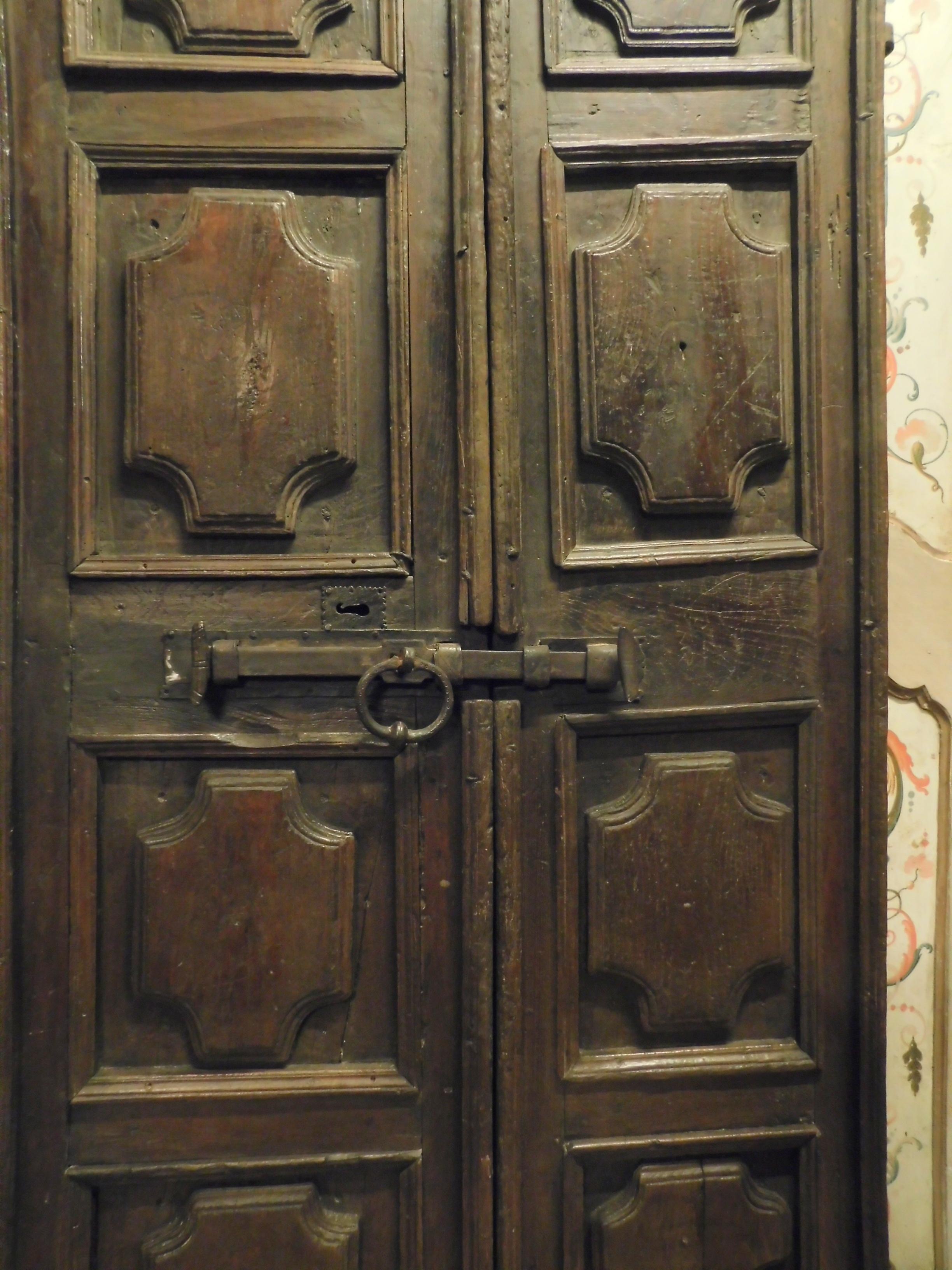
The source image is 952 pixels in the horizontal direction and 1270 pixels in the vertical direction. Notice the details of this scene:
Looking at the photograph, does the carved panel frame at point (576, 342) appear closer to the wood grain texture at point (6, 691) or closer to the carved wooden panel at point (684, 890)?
the carved wooden panel at point (684, 890)

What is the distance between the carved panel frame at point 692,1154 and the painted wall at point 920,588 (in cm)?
28

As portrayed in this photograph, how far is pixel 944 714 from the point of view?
1275mm

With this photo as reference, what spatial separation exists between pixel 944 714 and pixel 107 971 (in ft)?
4.06

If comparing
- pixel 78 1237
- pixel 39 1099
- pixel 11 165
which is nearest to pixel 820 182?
pixel 11 165

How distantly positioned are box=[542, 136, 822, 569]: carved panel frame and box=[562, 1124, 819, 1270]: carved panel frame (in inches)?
28.8

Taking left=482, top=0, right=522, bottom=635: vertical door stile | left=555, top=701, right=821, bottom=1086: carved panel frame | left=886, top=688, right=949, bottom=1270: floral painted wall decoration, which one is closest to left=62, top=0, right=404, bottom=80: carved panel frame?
left=482, top=0, right=522, bottom=635: vertical door stile

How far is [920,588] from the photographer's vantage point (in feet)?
4.16

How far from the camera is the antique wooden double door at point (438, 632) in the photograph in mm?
1014

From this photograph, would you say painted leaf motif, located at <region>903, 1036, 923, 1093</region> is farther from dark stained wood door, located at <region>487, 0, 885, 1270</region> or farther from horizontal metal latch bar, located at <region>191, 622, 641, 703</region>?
horizontal metal latch bar, located at <region>191, 622, 641, 703</region>

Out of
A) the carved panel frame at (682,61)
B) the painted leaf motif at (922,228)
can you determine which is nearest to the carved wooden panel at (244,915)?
the carved panel frame at (682,61)

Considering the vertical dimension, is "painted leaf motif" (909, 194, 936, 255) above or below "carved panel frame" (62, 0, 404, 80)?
below

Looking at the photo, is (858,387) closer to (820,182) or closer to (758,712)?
(820,182)

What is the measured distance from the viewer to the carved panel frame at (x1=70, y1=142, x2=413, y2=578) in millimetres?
1009

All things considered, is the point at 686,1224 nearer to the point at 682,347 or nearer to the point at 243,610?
the point at 243,610
